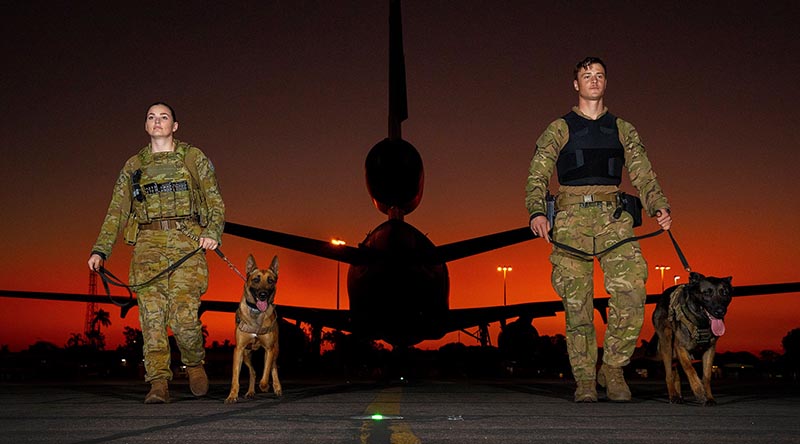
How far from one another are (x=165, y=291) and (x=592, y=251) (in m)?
3.78

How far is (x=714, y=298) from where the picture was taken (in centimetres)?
630

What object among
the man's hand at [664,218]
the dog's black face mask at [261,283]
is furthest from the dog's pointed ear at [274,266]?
the man's hand at [664,218]

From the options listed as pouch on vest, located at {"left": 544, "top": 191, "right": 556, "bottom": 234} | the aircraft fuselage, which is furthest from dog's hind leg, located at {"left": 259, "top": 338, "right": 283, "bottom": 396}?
the aircraft fuselage

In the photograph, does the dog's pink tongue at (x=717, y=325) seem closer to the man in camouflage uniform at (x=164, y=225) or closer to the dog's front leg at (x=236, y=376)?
the dog's front leg at (x=236, y=376)

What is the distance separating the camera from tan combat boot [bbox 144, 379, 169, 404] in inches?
264

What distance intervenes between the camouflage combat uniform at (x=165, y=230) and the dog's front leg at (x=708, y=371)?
421 cm

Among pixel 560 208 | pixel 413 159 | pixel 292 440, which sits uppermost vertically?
pixel 413 159

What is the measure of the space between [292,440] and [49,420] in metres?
1.95

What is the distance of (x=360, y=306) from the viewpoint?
19.0 metres

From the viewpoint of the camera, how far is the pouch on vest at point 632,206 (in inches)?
274

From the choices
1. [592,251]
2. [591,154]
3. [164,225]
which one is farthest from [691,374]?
[164,225]

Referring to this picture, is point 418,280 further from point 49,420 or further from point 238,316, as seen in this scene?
point 49,420

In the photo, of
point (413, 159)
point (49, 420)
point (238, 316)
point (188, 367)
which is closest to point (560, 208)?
point (238, 316)

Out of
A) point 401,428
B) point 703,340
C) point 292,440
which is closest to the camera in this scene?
point 292,440
